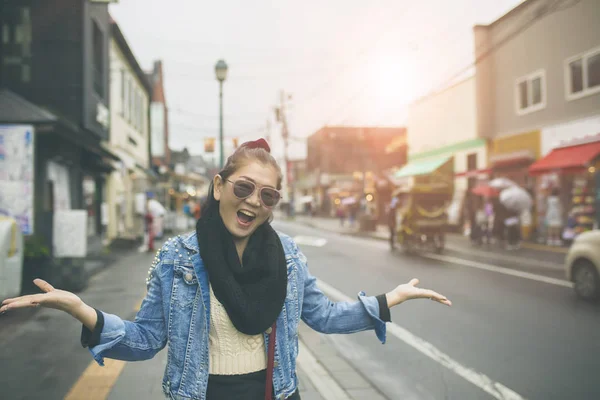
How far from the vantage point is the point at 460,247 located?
18203mm

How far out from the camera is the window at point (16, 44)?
44.2 feet

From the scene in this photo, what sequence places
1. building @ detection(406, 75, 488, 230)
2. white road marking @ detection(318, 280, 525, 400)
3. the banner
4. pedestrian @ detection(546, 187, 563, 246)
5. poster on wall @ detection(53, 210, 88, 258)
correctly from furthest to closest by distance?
building @ detection(406, 75, 488, 230)
the banner
pedestrian @ detection(546, 187, 563, 246)
poster on wall @ detection(53, 210, 88, 258)
white road marking @ detection(318, 280, 525, 400)

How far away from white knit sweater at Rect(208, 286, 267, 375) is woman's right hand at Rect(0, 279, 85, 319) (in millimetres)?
493

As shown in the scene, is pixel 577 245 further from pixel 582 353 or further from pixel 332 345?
pixel 332 345

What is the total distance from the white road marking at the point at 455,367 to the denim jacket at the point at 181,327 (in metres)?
2.88

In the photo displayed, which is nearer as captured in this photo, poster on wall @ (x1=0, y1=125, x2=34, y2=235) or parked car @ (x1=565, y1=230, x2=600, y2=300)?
parked car @ (x1=565, y1=230, x2=600, y2=300)

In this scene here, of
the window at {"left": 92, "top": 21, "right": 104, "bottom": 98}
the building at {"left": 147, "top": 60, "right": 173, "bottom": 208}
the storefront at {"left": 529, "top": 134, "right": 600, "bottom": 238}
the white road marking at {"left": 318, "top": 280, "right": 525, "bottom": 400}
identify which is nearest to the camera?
the white road marking at {"left": 318, "top": 280, "right": 525, "bottom": 400}

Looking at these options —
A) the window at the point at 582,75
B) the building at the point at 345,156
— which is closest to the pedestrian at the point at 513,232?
the window at the point at 582,75

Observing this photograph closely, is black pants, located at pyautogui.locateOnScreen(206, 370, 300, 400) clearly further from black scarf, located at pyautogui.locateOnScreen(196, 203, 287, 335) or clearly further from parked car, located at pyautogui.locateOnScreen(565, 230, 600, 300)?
parked car, located at pyautogui.locateOnScreen(565, 230, 600, 300)

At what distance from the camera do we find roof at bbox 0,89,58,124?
10.4 m

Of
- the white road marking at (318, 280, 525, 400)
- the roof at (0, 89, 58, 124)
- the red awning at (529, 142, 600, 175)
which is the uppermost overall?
the roof at (0, 89, 58, 124)

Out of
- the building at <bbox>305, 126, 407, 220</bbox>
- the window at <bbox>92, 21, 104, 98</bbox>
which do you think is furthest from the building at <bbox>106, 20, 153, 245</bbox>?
the building at <bbox>305, 126, 407, 220</bbox>

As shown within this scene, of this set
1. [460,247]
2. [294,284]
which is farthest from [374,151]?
[294,284]

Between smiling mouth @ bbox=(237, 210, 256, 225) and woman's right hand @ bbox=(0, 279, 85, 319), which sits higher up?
smiling mouth @ bbox=(237, 210, 256, 225)
